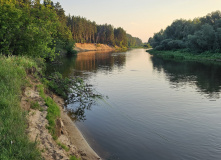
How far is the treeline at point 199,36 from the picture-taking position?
70625 mm

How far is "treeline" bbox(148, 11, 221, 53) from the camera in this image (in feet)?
232

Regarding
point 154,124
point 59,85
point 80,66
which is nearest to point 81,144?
point 154,124

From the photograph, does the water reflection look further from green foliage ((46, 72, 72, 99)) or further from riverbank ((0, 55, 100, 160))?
riverbank ((0, 55, 100, 160))

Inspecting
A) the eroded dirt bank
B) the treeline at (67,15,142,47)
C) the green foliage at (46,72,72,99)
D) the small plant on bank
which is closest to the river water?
the eroded dirt bank

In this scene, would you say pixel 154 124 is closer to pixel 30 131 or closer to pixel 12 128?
pixel 30 131

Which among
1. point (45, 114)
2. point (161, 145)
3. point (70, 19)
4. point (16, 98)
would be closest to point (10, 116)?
point (16, 98)

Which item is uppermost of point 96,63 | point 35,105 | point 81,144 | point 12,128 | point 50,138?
point 96,63

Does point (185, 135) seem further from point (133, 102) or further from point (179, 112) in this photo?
point (133, 102)

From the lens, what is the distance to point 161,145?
11633 mm

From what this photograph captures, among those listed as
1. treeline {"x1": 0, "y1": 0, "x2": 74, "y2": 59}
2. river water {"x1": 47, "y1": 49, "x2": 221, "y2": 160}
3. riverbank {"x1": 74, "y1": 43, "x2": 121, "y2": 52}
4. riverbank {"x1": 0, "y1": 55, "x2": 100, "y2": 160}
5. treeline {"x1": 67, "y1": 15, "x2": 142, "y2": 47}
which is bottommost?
river water {"x1": 47, "y1": 49, "x2": 221, "y2": 160}

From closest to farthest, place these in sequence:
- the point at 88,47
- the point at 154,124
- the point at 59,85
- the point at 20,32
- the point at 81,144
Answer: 1. the point at 81,144
2. the point at 154,124
3. the point at 59,85
4. the point at 20,32
5. the point at 88,47

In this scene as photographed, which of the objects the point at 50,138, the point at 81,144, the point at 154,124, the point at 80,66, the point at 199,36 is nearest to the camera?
the point at 50,138

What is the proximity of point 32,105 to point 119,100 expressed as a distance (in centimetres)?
1104

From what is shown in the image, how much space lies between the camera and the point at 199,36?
74562mm
